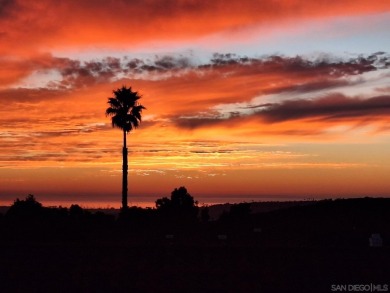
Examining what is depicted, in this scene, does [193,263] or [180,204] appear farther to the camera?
[180,204]

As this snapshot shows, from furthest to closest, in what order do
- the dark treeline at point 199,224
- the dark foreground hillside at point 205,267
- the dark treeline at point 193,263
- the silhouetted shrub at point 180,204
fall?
the silhouetted shrub at point 180,204, the dark treeline at point 199,224, the dark treeline at point 193,263, the dark foreground hillside at point 205,267

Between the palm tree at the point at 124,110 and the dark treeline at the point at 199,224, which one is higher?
the palm tree at the point at 124,110

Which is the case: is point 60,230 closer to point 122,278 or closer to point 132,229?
point 132,229

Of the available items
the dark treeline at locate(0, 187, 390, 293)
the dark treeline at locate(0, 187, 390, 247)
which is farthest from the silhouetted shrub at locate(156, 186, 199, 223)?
the dark treeline at locate(0, 187, 390, 293)

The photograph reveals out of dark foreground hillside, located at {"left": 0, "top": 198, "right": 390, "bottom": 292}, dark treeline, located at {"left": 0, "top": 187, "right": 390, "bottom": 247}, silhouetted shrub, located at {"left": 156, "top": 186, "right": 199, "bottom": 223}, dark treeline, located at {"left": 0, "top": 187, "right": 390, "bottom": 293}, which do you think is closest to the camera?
dark foreground hillside, located at {"left": 0, "top": 198, "right": 390, "bottom": 292}

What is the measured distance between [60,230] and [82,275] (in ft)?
81.1

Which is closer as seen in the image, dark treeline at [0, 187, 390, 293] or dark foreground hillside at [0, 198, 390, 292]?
dark foreground hillside at [0, 198, 390, 292]

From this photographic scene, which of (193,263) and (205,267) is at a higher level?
(193,263)

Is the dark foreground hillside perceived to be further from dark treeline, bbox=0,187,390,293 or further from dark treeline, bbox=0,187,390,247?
dark treeline, bbox=0,187,390,247

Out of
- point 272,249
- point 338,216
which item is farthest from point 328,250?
point 338,216

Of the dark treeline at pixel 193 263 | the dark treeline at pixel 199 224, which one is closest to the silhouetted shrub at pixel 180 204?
the dark treeline at pixel 199 224

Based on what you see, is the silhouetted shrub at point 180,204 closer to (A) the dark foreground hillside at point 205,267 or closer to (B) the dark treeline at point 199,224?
(B) the dark treeline at point 199,224

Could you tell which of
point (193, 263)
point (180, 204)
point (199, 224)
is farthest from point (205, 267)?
point (180, 204)

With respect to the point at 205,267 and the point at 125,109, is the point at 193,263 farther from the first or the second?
the point at 125,109
